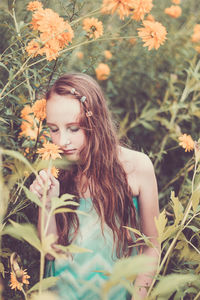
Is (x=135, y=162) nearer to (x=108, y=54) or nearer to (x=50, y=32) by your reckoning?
(x=50, y=32)

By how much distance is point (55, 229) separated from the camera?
1.17 m

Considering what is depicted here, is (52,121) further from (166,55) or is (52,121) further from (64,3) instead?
(166,55)

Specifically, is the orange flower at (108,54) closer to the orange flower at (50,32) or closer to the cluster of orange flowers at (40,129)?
the cluster of orange flowers at (40,129)

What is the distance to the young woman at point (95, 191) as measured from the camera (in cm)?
111

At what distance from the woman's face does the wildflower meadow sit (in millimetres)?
81

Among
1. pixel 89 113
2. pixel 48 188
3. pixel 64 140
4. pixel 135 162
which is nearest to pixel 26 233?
pixel 48 188

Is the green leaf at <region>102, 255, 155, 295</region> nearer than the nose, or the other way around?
the green leaf at <region>102, 255, 155, 295</region>

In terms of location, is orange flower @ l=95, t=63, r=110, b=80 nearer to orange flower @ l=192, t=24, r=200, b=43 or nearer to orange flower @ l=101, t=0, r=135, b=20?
orange flower @ l=192, t=24, r=200, b=43

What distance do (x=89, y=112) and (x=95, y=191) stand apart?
294mm

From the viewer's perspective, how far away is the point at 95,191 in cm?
121

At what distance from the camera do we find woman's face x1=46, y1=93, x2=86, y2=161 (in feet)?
3.45

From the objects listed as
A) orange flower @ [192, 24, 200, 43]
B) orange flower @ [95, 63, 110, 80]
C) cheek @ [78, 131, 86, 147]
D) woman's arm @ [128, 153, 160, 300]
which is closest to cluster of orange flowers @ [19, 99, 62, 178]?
cheek @ [78, 131, 86, 147]

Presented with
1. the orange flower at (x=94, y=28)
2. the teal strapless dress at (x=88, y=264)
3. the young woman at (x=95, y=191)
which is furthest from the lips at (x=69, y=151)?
the orange flower at (x=94, y=28)

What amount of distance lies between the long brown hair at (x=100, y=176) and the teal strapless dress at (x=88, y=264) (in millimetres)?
29
